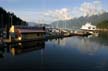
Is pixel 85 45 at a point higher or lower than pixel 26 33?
lower

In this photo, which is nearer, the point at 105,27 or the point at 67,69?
the point at 67,69

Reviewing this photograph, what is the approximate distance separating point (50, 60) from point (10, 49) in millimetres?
5892

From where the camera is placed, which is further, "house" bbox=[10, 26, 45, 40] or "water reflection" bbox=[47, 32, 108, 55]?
"house" bbox=[10, 26, 45, 40]

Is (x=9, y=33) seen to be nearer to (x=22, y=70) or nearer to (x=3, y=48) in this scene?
(x=3, y=48)

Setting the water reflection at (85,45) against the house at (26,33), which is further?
the house at (26,33)

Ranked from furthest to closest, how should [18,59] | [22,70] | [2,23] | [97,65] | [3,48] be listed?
[2,23] → [3,48] → [18,59] → [97,65] → [22,70]

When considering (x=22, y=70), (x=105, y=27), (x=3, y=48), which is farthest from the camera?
(x=105, y=27)

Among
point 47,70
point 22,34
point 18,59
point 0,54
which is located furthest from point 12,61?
point 22,34

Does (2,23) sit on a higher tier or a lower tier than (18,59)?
higher

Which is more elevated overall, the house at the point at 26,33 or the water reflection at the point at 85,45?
the house at the point at 26,33

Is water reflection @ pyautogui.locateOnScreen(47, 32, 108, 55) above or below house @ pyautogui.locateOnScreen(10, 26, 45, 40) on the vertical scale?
below

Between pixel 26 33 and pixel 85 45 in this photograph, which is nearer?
pixel 26 33

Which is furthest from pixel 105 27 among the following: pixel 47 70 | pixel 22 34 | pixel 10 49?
pixel 47 70

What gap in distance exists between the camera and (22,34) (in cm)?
3094
